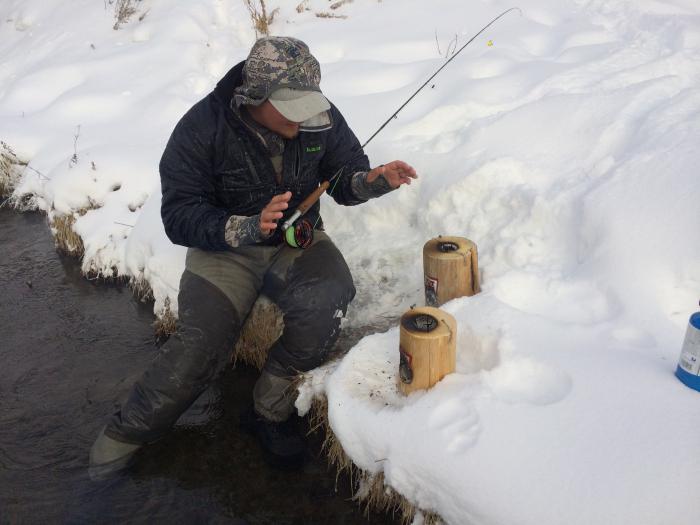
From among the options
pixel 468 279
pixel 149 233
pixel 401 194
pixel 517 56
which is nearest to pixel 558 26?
pixel 517 56

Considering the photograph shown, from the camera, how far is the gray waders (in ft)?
9.93

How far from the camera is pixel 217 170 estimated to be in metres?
3.17

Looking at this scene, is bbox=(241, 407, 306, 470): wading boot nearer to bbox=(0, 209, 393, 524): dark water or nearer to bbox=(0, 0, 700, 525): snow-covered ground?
bbox=(0, 209, 393, 524): dark water

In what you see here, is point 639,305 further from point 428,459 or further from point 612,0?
point 612,0

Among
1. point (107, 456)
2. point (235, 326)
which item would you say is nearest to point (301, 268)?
point (235, 326)

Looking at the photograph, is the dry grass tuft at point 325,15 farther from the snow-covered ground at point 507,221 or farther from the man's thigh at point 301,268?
the man's thigh at point 301,268

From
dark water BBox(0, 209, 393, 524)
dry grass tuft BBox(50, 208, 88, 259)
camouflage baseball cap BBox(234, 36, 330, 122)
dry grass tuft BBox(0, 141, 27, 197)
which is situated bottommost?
dark water BBox(0, 209, 393, 524)

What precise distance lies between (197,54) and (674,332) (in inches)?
281

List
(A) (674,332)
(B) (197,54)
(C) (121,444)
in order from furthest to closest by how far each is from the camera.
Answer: (B) (197,54) < (C) (121,444) < (A) (674,332)

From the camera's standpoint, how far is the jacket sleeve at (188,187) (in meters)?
3.04

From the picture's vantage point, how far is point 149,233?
457cm

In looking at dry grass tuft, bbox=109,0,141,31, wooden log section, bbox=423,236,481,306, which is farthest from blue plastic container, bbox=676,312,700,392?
dry grass tuft, bbox=109,0,141,31

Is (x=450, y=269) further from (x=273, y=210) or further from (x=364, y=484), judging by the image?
(x=364, y=484)

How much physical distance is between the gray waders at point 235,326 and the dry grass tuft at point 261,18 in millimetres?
5716
